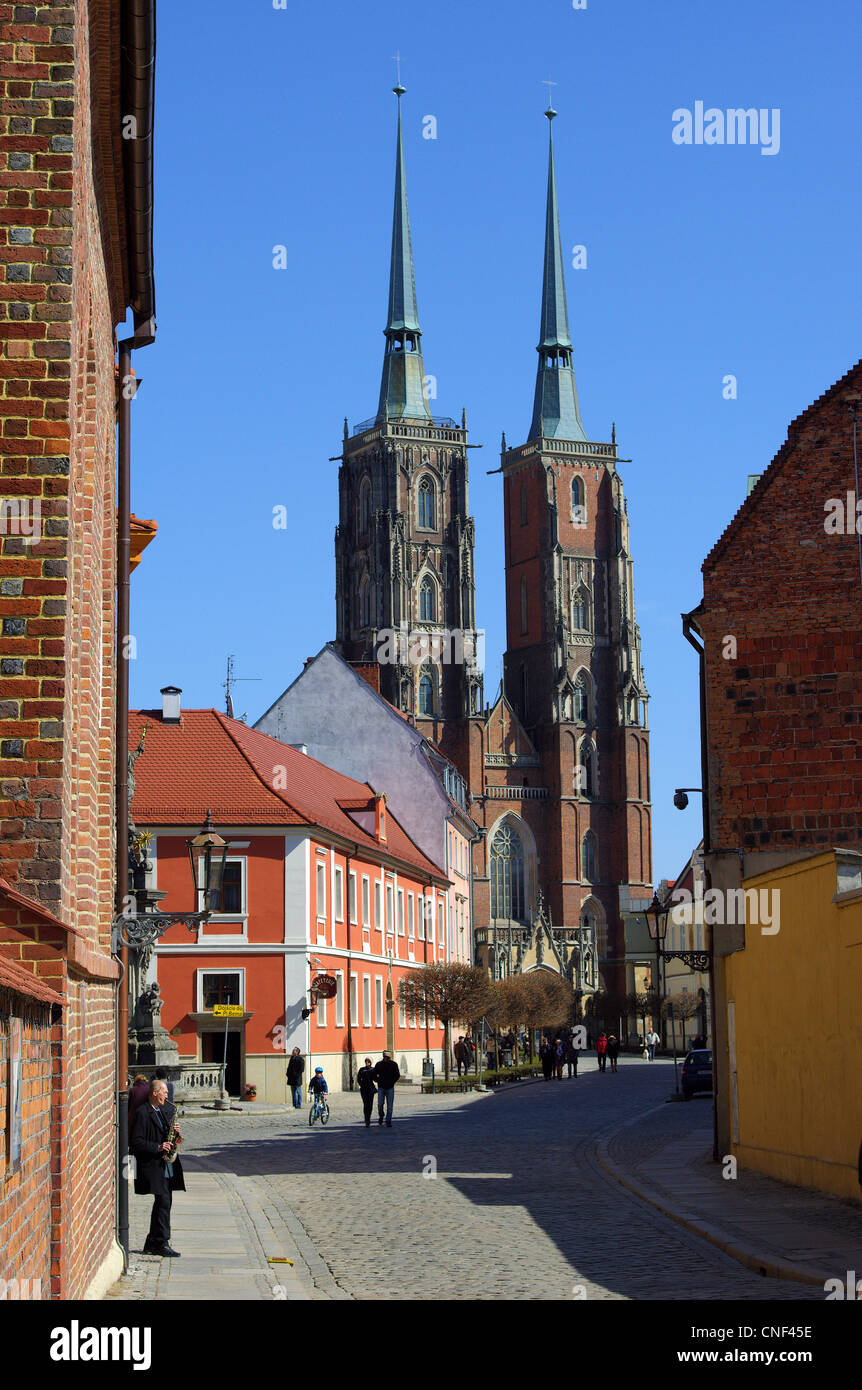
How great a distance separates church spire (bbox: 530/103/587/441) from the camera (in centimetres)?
12419

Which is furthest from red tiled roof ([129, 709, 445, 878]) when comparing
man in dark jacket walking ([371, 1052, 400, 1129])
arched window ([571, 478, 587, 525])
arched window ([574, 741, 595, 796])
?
arched window ([571, 478, 587, 525])

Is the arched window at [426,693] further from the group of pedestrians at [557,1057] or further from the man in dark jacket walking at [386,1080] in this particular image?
the man in dark jacket walking at [386,1080]

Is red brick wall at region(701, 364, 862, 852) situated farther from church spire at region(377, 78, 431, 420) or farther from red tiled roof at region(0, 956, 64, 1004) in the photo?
church spire at region(377, 78, 431, 420)

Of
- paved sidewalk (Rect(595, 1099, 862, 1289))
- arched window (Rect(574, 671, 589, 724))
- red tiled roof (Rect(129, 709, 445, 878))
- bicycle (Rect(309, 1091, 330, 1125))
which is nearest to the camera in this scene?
paved sidewalk (Rect(595, 1099, 862, 1289))

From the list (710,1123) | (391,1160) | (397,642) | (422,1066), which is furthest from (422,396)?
(391,1160)

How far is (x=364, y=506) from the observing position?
115875mm

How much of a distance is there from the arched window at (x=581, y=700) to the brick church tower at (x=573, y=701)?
0.09m

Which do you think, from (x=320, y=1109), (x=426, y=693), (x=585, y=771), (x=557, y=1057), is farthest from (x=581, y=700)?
(x=320, y=1109)

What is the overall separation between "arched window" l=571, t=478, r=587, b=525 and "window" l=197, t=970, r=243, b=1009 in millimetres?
80656

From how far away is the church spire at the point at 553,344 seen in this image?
407ft

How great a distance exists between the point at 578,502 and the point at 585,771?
19.6 meters

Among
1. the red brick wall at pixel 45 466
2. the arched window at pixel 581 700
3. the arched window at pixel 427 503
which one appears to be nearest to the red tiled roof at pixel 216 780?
the red brick wall at pixel 45 466
